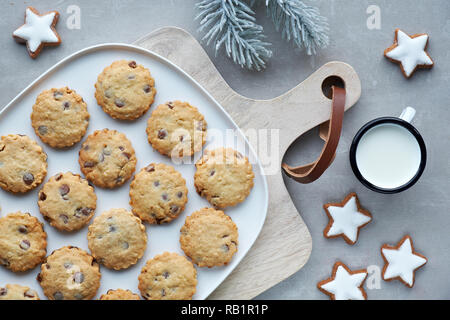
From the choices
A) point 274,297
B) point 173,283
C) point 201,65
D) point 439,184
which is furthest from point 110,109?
point 439,184

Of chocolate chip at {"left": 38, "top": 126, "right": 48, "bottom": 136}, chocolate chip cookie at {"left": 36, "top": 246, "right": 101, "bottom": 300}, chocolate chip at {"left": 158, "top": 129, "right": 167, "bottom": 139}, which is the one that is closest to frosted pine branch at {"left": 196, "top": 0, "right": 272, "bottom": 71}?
chocolate chip at {"left": 158, "top": 129, "right": 167, "bottom": 139}

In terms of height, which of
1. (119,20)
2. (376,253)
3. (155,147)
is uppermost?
(119,20)

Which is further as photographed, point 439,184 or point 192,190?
point 439,184

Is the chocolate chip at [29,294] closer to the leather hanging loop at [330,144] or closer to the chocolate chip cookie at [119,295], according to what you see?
the chocolate chip cookie at [119,295]

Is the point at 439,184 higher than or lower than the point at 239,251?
higher

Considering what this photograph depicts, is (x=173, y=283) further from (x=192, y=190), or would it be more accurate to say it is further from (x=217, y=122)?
(x=217, y=122)

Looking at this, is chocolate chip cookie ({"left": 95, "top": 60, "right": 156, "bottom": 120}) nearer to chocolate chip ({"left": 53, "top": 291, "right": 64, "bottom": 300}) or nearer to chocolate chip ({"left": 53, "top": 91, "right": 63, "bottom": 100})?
chocolate chip ({"left": 53, "top": 91, "right": 63, "bottom": 100})

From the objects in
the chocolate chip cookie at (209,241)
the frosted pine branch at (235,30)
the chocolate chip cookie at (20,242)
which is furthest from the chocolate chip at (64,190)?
the frosted pine branch at (235,30)
